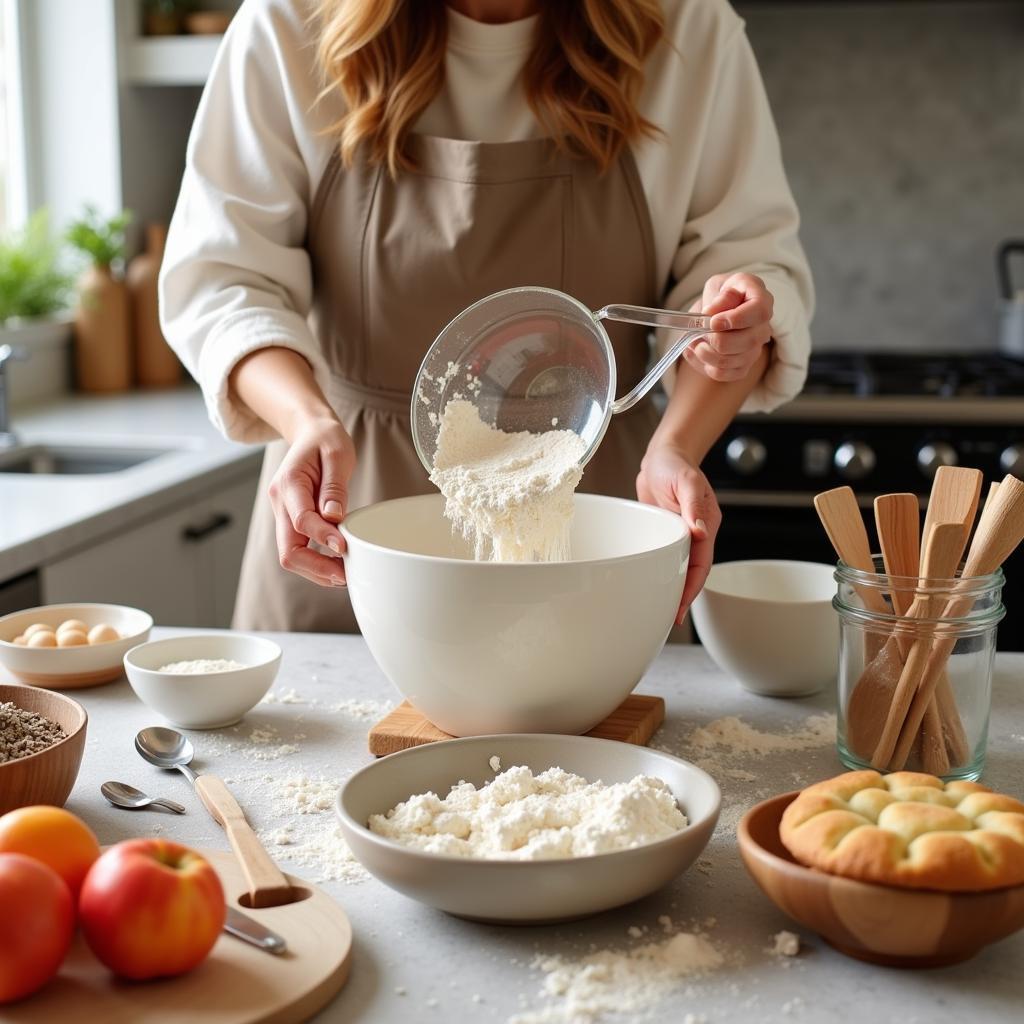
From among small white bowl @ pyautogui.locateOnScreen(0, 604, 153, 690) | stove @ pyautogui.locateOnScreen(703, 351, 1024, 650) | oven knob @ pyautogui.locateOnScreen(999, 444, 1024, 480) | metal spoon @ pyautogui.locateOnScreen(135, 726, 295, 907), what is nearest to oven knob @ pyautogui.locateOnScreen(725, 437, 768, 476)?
stove @ pyautogui.locateOnScreen(703, 351, 1024, 650)

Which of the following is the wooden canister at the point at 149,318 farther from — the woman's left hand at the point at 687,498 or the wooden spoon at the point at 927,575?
the wooden spoon at the point at 927,575

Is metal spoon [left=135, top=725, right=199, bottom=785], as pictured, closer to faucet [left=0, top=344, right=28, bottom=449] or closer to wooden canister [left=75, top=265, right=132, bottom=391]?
faucet [left=0, top=344, right=28, bottom=449]

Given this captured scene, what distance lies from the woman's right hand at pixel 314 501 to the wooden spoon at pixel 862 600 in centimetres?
38

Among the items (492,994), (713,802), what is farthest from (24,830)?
(713,802)

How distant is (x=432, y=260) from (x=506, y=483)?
45 centimetres

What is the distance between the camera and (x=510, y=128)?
1484 millimetres

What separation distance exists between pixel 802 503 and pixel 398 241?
1227mm

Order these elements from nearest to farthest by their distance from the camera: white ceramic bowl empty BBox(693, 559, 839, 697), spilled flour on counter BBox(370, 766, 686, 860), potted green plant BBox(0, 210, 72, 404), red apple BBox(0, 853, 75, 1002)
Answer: red apple BBox(0, 853, 75, 1002) → spilled flour on counter BBox(370, 766, 686, 860) → white ceramic bowl empty BBox(693, 559, 839, 697) → potted green plant BBox(0, 210, 72, 404)

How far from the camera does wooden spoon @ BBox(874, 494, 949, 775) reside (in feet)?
3.19

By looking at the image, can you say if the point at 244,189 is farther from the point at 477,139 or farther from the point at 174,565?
the point at 174,565

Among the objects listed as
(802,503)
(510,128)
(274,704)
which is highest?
(510,128)

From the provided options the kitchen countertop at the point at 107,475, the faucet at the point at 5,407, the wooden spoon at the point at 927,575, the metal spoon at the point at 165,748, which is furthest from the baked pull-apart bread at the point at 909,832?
the faucet at the point at 5,407

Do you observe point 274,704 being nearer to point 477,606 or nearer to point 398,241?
point 477,606

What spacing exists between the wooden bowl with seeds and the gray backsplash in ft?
8.05
